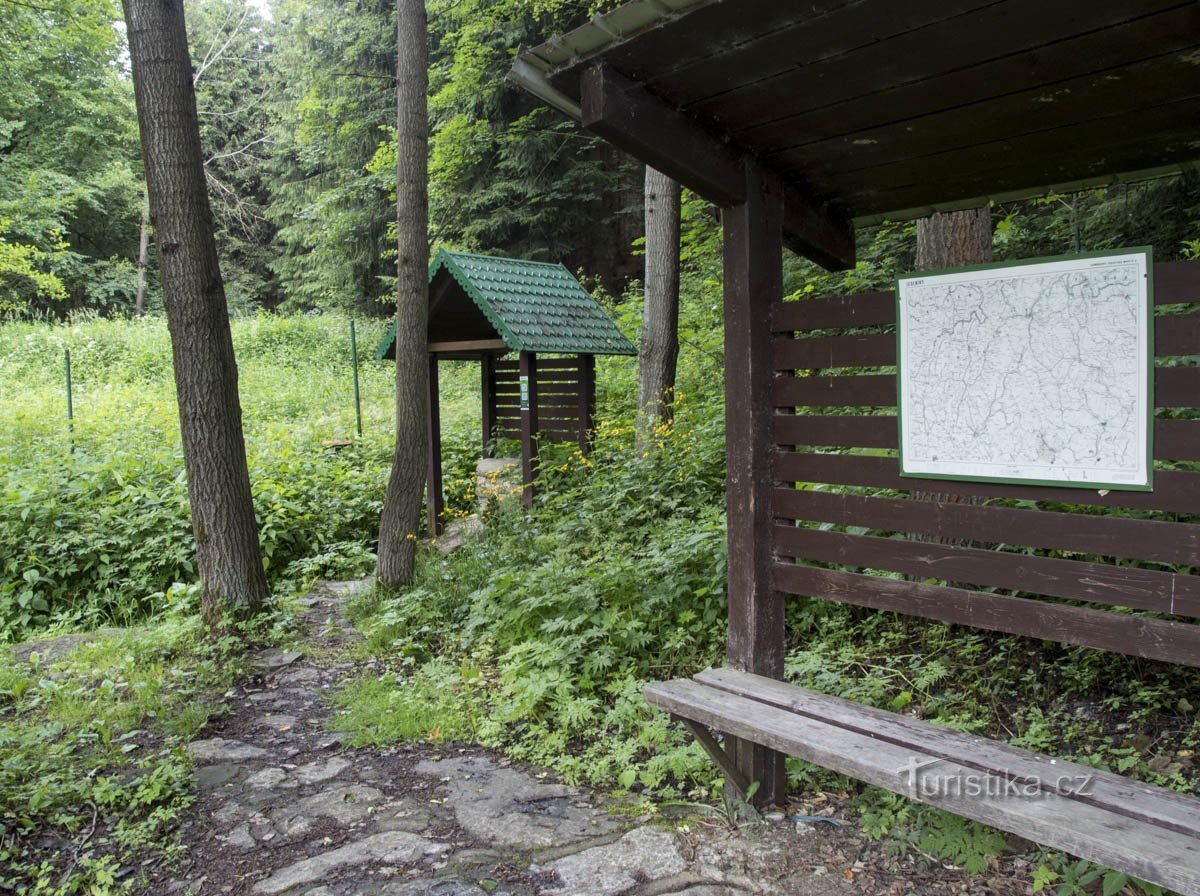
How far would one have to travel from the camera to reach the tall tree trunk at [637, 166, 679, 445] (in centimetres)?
841

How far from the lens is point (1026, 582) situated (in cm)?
271

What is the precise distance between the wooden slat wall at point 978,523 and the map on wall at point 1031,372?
0.05 metres

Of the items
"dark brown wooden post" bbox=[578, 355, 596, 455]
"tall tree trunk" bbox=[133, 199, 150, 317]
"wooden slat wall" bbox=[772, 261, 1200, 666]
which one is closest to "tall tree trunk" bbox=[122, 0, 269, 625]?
"dark brown wooden post" bbox=[578, 355, 596, 455]

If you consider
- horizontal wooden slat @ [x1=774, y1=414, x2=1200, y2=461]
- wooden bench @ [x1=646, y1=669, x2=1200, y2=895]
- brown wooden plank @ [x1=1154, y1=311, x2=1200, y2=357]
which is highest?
brown wooden plank @ [x1=1154, y1=311, x2=1200, y2=357]

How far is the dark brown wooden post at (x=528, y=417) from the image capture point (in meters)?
8.71

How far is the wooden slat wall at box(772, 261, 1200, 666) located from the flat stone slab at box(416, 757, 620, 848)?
128 cm

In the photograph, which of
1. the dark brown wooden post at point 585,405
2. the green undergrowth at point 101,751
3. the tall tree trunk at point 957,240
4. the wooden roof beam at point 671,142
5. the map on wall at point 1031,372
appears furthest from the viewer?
the dark brown wooden post at point 585,405

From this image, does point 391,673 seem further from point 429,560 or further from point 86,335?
point 86,335

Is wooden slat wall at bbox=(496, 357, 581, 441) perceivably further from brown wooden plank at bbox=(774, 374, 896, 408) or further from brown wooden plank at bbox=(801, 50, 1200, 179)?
brown wooden plank at bbox=(801, 50, 1200, 179)

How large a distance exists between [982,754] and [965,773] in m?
0.17

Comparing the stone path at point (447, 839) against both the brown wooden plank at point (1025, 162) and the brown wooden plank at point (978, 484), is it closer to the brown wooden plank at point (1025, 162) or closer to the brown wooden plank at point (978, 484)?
the brown wooden plank at point (978, 484)

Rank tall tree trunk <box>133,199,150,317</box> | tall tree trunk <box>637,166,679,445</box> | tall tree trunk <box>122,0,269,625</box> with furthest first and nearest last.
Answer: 1. tall tree trunk <box>133,199,150,317</box>
2. tall tree trunk <box>637,166,679,445</box>
3. tall tree trunk <box>122,0,269,625</box>

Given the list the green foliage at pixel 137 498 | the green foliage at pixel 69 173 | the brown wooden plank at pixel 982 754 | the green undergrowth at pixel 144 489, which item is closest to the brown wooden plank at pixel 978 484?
the brown wooden plank at pixel 982 754

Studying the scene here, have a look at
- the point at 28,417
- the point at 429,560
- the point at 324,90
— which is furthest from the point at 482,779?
the point at 324,90
